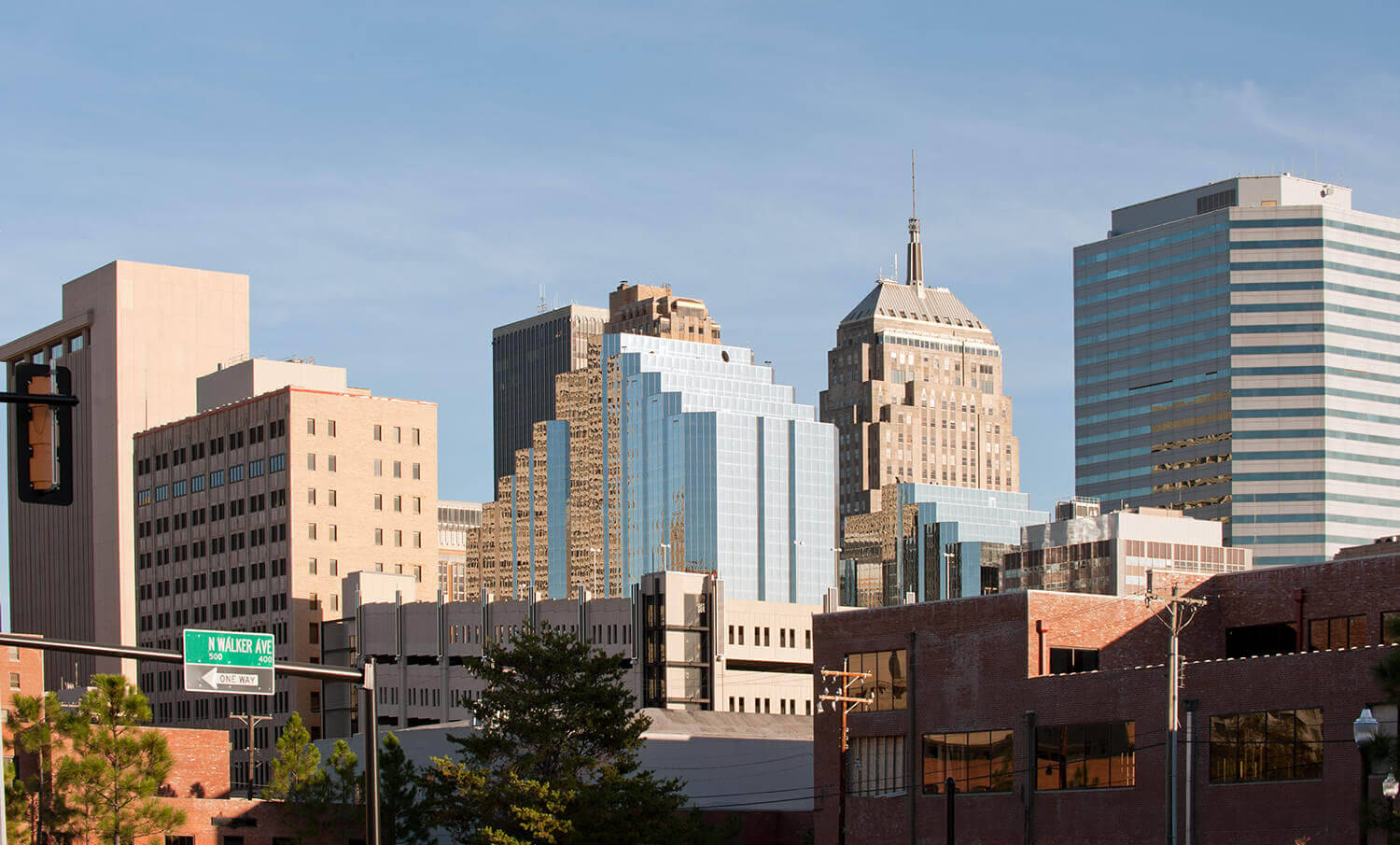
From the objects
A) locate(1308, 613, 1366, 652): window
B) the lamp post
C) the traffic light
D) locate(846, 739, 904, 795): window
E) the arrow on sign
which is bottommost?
locate(846, 739, 904, 795): window

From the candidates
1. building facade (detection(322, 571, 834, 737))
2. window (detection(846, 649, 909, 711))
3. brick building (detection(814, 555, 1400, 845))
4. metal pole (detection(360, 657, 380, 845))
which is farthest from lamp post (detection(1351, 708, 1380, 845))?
building facade (detection(322, 571, 834, 737))

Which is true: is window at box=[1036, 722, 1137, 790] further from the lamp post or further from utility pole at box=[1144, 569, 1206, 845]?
the lamp post

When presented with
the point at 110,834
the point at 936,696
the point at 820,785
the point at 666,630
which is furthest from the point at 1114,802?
the point at 666,630

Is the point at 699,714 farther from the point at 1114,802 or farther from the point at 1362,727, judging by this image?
the point at 1362,727

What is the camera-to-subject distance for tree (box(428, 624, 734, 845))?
83.7 m

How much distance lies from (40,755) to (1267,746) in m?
57.3

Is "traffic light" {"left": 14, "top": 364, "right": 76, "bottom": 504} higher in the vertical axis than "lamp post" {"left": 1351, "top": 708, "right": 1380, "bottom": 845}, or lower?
higher

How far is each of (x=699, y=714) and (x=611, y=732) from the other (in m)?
70.0

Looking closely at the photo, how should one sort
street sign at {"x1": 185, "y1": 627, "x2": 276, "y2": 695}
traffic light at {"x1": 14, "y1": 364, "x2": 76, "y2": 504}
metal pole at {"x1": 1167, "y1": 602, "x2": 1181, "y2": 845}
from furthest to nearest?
metal pole at {"x1": 1167, "y1": 602, "x2": 1181, "y2": 845} → street sign at {"x1": 185, "y1": 627, "x2": 276, "y2": 695} → traffic light at {"x1": 14, "y1": 364, "x2": 76, "y2": 504}

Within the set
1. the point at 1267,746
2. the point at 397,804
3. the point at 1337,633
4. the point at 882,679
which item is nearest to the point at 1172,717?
the point at 1267,746

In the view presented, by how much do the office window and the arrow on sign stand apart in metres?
58.6

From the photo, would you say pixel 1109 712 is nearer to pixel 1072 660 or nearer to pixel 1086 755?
pixel 1086 755

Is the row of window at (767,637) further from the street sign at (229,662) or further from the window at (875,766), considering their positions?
the street sign at (229,662)

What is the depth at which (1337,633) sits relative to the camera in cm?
7944
